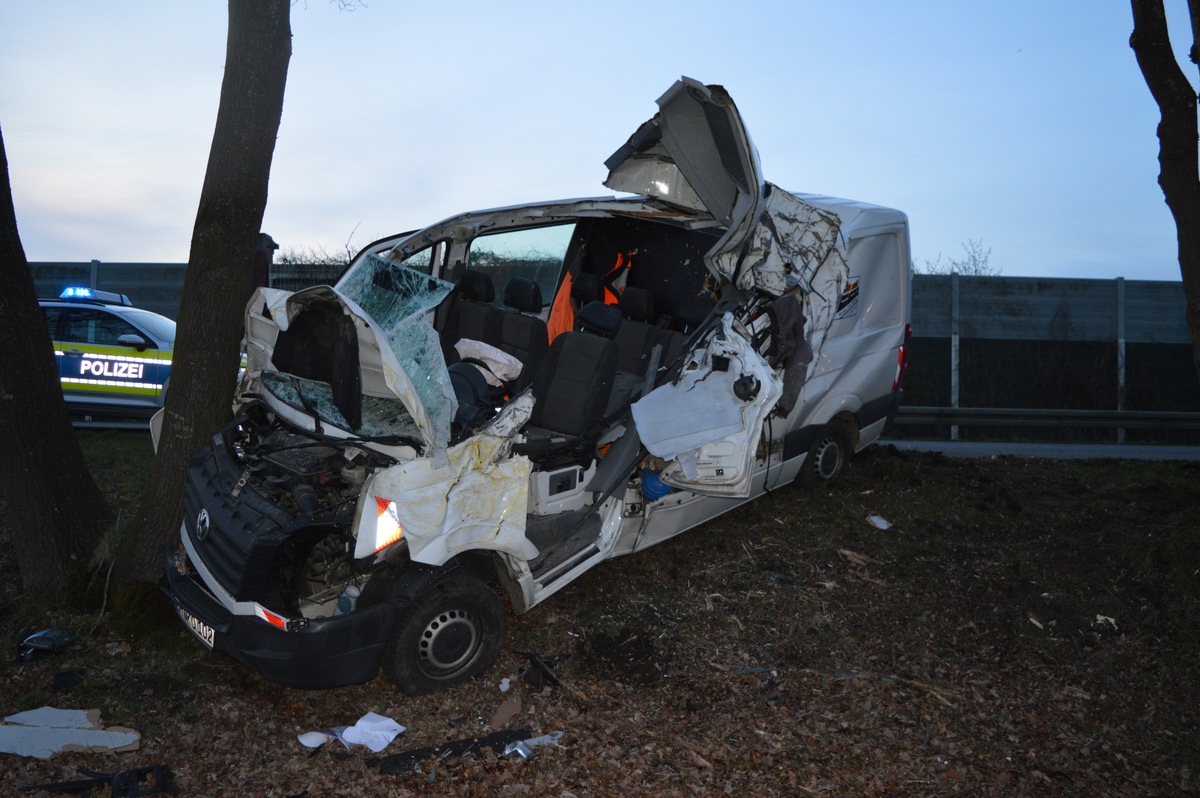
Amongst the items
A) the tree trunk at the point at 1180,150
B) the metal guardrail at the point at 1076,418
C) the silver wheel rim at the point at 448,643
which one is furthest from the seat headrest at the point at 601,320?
the metal guardrail at the point at 1076,418

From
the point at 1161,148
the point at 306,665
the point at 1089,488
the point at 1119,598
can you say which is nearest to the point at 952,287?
the point at 1089,488

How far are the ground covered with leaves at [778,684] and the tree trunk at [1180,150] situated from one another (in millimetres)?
1585

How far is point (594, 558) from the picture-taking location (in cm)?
489

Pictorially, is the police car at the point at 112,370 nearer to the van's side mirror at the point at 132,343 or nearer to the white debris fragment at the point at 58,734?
the van's side mirror at the point at 132,343

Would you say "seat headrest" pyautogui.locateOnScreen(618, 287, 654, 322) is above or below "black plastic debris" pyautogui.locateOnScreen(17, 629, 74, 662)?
above

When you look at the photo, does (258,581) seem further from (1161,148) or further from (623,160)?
(1161,148)

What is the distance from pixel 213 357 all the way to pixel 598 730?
2884 mm

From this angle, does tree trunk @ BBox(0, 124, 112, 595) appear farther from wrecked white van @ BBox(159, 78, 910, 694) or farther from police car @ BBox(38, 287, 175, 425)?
police car @ BBox(38, 287, 175, 425)

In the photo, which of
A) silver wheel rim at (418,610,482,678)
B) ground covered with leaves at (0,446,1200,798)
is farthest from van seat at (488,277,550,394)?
silver wheel rim at (418,610,482,678)

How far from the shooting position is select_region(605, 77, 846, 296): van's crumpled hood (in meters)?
5.80

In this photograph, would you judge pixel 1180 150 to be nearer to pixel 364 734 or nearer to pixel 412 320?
pixel 412 320

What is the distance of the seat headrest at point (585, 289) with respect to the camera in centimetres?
696

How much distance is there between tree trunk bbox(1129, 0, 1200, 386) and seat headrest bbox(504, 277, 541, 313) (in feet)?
12.8

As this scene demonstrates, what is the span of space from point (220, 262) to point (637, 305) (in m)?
2.71
